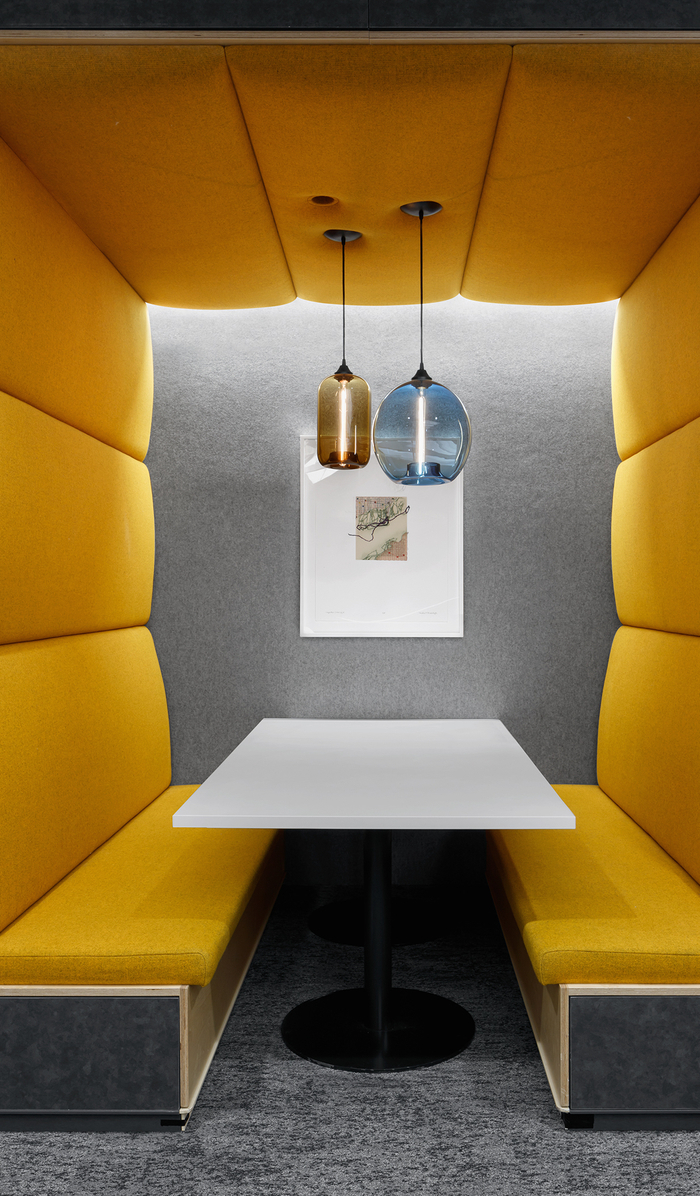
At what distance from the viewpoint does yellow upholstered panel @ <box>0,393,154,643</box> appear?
2145 millimetres

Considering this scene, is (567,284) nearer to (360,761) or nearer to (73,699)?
(360,761)

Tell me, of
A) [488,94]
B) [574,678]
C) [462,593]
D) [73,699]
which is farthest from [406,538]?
[488,94]

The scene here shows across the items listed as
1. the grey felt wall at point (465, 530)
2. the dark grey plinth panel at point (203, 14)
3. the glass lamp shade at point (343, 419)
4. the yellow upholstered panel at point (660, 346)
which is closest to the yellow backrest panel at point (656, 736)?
the grey felt wall at point (465, 530)

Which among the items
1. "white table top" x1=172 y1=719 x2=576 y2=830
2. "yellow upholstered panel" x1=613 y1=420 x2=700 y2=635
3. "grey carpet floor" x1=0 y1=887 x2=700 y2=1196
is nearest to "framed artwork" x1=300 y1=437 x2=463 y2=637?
"white table top" x1=172 y1=719 x2=576 y2=830

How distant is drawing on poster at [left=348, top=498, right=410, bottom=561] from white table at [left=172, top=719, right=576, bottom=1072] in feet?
2.93

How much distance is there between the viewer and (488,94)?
1.94m

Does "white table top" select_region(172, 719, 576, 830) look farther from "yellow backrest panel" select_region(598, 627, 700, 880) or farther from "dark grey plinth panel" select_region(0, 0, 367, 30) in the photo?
"dark grey plinth panel" select_region(0, 0, 367, 30)

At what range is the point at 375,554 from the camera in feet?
11.4

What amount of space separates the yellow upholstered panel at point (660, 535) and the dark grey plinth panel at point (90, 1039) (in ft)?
5.85

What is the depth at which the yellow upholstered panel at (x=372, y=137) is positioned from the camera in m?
1.84

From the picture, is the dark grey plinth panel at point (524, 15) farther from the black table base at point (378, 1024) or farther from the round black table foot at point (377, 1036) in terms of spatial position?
the round black table foot at point (377, 1036)

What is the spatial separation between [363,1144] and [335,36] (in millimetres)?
2456

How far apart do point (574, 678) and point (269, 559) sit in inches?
54.2

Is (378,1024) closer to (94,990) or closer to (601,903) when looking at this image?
(601,903)
